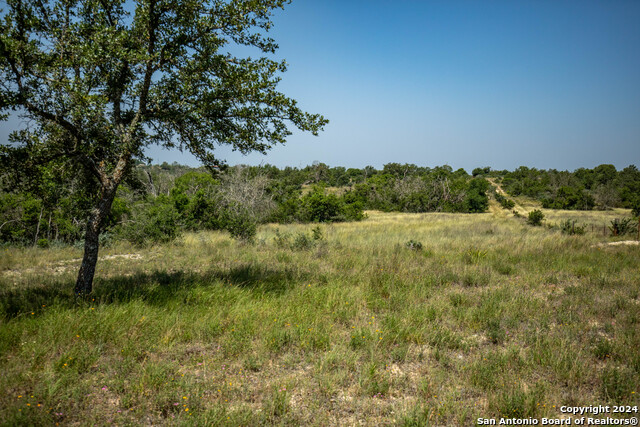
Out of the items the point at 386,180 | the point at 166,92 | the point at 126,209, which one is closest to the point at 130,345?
the point at 166,92

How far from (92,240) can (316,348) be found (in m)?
4.51

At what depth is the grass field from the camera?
329cm

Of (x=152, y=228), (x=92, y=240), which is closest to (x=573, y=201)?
(x=152, y=228)

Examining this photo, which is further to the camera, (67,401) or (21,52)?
(21,52)

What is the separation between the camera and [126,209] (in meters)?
19.1

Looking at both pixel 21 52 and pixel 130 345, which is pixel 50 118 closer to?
pixel 21 52

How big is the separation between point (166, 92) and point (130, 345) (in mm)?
A: 4435

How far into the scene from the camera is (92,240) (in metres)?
5.70

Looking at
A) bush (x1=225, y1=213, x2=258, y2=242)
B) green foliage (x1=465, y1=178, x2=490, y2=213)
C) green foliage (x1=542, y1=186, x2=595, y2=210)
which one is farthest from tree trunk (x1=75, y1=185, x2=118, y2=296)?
green foliage (x1=542, y1=186, x2=595, y2=210)

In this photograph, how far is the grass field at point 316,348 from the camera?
329cm

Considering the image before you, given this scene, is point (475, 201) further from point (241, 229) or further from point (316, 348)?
point (316, 348)

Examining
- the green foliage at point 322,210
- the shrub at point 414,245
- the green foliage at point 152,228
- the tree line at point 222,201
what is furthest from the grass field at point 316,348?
the green foliage at point 322,210

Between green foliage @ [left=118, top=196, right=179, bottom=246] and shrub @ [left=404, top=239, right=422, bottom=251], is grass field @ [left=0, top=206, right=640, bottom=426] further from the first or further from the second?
green foliage @ [left=118, top=196, right=179, bottom=246]

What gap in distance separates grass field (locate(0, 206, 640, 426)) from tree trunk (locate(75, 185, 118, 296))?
299mm
